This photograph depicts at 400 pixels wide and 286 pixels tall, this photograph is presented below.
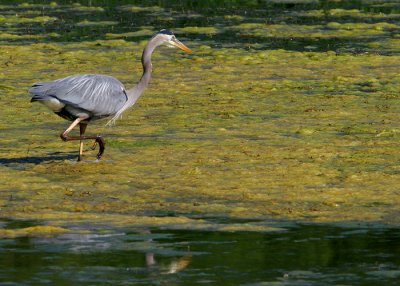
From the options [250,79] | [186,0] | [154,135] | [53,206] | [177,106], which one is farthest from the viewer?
[186,0]

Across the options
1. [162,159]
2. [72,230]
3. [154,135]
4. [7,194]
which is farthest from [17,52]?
[72,230]

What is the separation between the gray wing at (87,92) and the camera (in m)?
12.4

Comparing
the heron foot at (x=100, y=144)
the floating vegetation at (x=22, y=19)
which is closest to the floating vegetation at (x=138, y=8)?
the floating vegetation at (x=22, y=19)

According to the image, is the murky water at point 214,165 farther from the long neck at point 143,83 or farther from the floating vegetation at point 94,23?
the floating vegetation at point 94,23

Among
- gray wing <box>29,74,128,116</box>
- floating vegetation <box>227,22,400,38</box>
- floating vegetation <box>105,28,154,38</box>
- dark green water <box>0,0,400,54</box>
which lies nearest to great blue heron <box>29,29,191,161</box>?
gray wing <box>29,74,128,116</box>

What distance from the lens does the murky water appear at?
8.50 meters

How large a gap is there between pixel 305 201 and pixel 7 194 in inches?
114

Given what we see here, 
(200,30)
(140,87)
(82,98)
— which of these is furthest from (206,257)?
(200,30)

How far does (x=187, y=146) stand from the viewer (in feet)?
44.0

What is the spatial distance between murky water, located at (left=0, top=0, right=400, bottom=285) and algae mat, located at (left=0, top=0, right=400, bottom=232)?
0.10 ft

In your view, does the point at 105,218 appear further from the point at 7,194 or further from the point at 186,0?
the point at 186,0

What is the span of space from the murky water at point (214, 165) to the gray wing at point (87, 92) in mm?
620

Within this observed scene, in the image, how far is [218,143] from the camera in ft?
44.8

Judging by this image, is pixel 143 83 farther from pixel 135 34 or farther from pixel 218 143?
pixel 135 34
